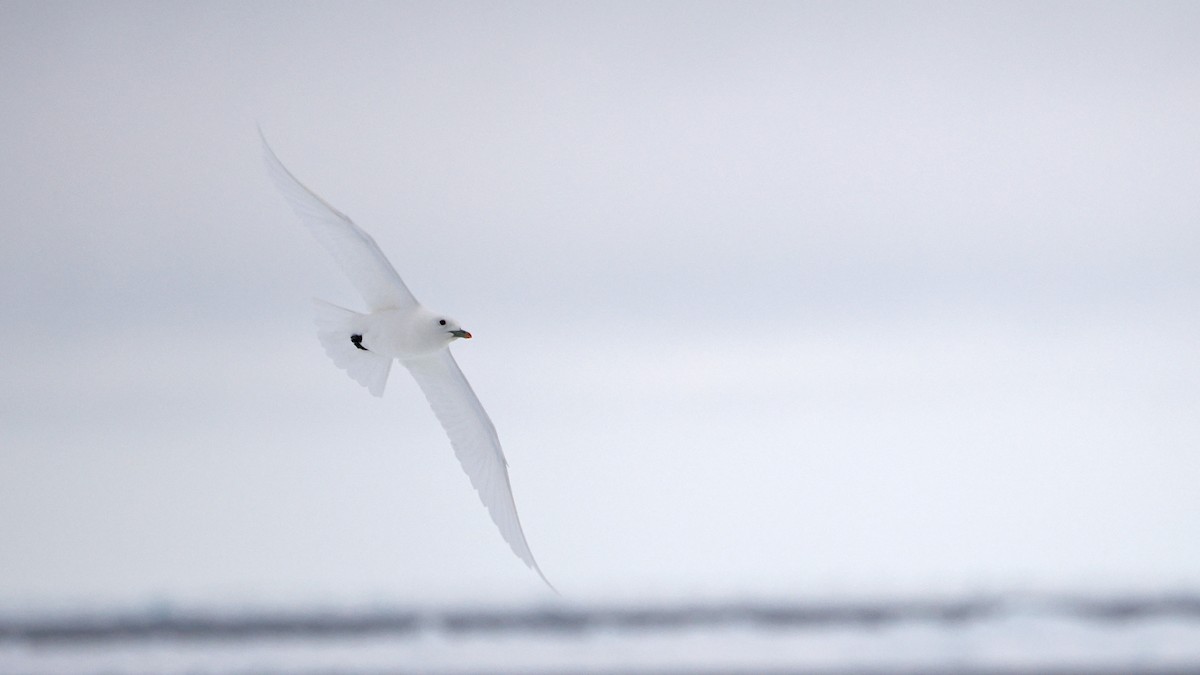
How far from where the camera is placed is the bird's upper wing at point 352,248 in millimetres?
2162

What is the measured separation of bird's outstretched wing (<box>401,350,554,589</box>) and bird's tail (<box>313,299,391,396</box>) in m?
0.05

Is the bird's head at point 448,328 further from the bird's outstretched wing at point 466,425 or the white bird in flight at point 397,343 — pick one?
the bird's outstretched wing at point 466,425

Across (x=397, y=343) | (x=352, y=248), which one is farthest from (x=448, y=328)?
(x=352, y=248)

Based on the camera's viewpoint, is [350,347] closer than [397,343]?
No

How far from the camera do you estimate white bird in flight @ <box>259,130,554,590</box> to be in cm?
221

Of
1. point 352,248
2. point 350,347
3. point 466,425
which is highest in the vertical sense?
point 352,248

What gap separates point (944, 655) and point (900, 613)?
354 mm

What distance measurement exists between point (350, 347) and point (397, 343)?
142 millimetres

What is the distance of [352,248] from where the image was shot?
224 cm

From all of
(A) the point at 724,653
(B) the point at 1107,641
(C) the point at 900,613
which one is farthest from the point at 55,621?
(B) the point at 1107,641

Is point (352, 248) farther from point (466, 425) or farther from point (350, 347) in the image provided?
point (466, 425)

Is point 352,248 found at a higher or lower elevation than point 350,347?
higher

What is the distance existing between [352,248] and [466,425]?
0.37 meters

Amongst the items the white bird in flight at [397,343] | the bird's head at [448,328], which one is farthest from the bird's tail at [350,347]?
the bird's head at [448,328]
